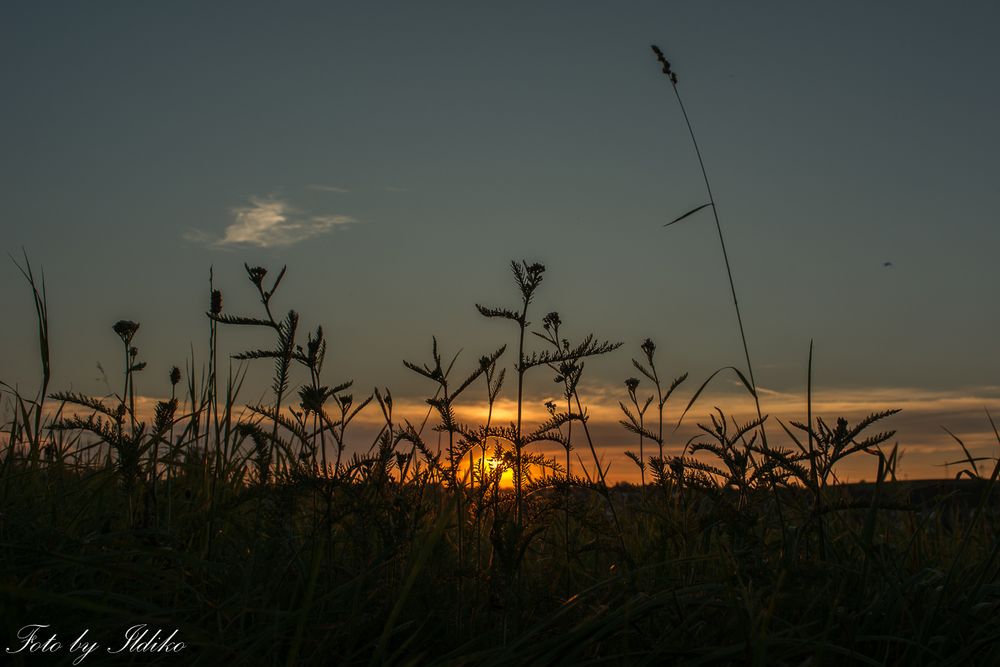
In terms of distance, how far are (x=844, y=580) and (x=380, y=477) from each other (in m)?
1.76

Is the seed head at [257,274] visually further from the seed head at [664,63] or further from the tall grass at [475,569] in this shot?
the seed head at [664,63]

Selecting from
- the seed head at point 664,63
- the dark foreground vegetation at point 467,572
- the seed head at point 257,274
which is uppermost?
the seed head at point 664,63

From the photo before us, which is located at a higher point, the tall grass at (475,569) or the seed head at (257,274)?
the seed head at (257,274)

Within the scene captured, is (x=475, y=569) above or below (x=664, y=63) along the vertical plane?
below

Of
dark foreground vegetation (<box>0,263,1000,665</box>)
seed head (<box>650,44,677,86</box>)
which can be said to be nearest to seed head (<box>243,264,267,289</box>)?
Answer: dark foreground vegetation (<box>0,263,1000,665</box>)

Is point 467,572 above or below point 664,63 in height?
below

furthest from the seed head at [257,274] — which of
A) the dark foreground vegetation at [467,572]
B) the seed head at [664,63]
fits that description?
the seed head at [664,63]

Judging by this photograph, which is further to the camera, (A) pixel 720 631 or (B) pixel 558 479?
(B) pixel 558 479

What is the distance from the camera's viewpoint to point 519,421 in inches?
136

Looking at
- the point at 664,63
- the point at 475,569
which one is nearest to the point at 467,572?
the point at 475,569

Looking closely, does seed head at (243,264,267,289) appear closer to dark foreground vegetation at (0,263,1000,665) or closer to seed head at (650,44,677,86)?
dark foreground vegetation at (0,263,1000,665)

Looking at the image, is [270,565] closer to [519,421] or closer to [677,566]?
[519,421]

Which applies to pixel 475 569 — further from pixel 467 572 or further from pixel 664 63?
pixel 664 63

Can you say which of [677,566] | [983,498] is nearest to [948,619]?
[983,498]
